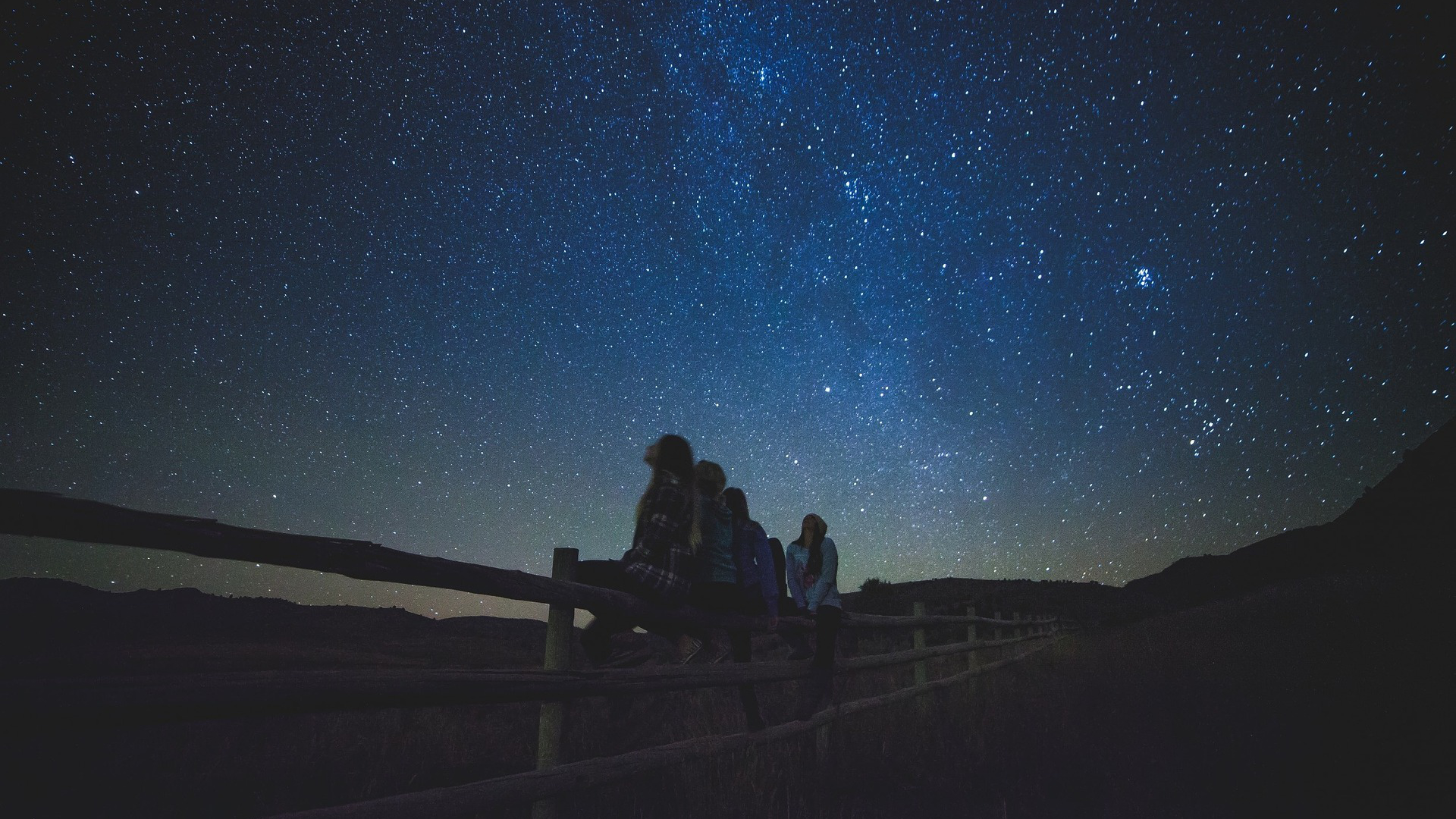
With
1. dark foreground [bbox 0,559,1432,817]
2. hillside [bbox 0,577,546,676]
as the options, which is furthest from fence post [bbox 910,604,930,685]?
hillside [bbox 0,577,546,676]

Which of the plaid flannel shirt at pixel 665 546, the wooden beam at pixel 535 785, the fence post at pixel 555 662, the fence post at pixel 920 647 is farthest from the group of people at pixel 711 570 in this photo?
A: the fence post at pixel 920 647

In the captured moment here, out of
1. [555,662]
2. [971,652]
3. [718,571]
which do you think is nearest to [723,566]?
[718,571]

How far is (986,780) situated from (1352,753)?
7.47ft

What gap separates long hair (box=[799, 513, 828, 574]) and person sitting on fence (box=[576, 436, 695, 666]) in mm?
1710

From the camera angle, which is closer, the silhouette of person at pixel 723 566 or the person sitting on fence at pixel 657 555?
the person sitting on fence at pixel 657 555

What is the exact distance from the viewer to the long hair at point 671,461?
3467mm

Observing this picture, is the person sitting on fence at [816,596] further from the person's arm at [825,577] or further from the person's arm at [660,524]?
the person's arm at [660,524]

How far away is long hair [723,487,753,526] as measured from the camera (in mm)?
4145

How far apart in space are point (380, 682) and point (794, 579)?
3496mm

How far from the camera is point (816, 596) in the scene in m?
4.57

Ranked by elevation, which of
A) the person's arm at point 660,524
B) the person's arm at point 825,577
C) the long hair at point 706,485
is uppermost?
the long hair at point 706,485

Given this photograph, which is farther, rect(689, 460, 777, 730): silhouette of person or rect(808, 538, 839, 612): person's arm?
rect(808, 538, 839, 612): person's arm

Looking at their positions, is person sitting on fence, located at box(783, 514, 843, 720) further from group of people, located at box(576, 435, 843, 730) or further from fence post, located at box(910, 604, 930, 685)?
fence post, located at box(910, 604, 930, 685)

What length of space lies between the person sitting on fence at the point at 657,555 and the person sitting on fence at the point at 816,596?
1519mm
